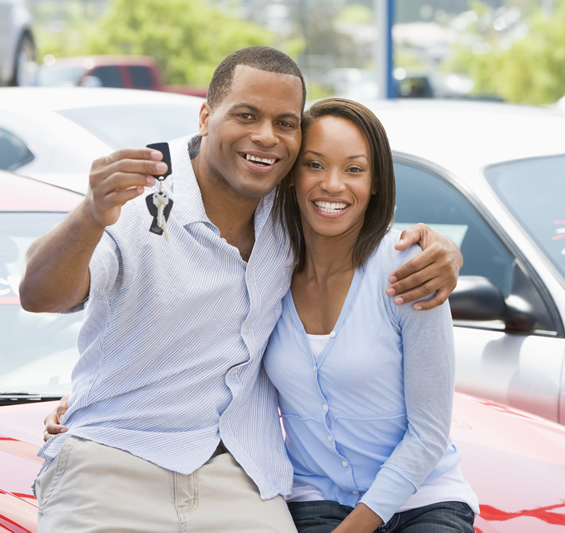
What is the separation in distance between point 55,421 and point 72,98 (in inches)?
128

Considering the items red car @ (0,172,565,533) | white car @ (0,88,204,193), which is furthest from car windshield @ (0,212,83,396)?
white car @ (0,88,204,193)

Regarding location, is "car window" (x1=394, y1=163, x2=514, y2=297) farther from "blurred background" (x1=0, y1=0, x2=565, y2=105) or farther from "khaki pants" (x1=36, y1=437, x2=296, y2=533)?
"blurred background" (x1=0, y1=0, x2=565, y2=105)

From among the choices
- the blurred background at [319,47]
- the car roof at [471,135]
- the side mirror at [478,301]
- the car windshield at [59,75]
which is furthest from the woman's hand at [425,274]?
the car windshield at [59,75]

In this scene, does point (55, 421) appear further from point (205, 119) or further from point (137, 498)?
point (205, 119)

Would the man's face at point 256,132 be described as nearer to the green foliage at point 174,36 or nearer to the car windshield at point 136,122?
the car windshield at point 136,122

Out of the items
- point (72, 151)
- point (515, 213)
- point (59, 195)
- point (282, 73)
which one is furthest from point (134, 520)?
point (72, 151)

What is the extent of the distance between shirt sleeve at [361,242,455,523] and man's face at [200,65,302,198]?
537mm

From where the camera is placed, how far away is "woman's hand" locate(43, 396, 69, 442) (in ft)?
6.96

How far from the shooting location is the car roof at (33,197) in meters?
3.02

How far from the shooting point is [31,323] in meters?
2.79

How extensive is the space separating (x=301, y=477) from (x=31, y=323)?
1.15 metres

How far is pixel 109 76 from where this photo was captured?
20234 millimetres

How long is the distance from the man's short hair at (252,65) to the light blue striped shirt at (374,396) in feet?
1.91

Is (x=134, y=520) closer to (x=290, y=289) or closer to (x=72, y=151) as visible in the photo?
(x=290, y=289)
